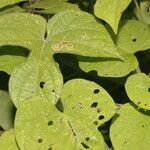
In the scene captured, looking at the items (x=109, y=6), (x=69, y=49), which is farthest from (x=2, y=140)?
(x=109, y=6)

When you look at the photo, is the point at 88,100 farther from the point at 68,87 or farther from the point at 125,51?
the point at 125,51

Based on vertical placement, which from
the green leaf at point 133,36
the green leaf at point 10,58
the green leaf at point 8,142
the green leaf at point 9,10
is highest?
the green leaf at point 9,10

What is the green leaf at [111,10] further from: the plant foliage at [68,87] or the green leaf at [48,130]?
the green leaf at [48,130]

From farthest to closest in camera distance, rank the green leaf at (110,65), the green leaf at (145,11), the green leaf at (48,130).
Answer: the green leaf at (145,11) < the green leaf at (110,65) < the green leaf at (48,130)

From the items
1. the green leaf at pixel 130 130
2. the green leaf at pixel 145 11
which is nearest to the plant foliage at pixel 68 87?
the green leaf at pixel 130 130

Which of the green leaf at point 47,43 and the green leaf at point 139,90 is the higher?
the green leaf at point 47,43

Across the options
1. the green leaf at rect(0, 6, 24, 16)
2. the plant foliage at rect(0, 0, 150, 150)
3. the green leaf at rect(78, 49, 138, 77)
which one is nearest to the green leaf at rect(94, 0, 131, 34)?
the plant foliage at rect(0, 0, 150, 150)

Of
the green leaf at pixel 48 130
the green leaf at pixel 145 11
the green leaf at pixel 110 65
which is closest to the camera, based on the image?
the green leaf at pixel 48 130

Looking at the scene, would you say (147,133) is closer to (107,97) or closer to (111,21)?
(107,97)

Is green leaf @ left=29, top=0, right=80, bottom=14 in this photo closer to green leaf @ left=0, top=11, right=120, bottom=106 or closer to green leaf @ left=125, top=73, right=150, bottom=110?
green leaf @ left=0, top=11, right=120, bottom=106
